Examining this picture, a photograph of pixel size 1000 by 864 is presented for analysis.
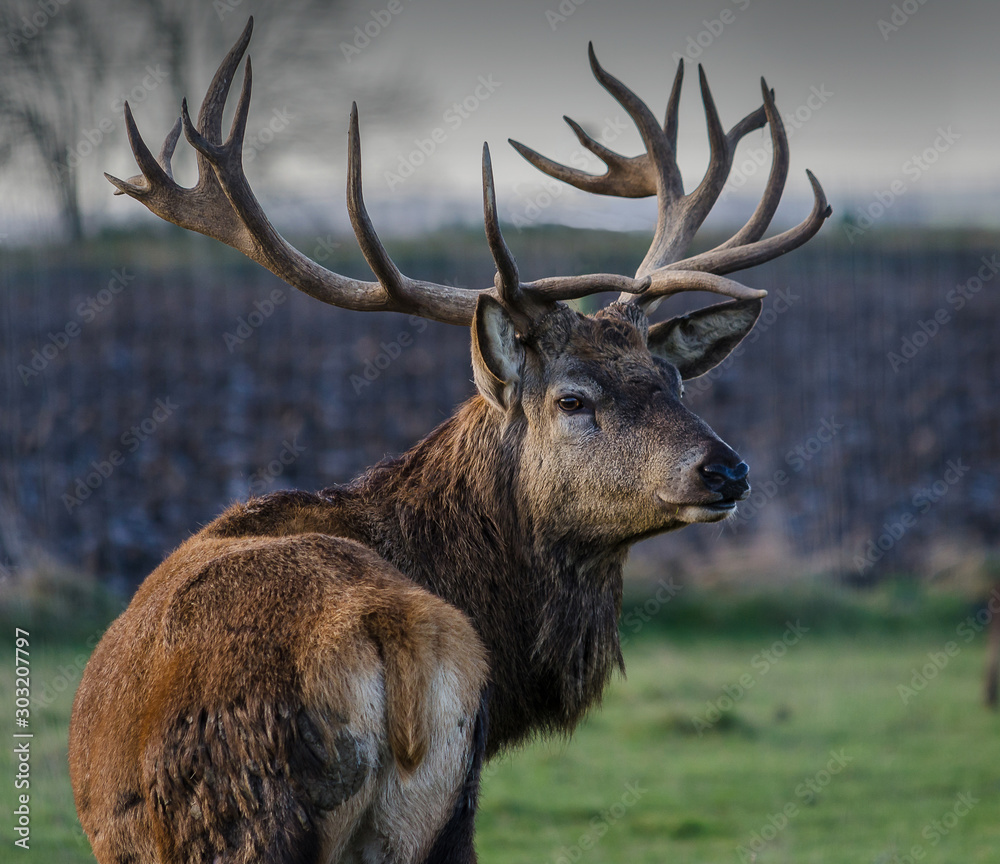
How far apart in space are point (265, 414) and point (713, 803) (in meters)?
6.64

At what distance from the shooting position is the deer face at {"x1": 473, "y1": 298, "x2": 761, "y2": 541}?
12.0ft

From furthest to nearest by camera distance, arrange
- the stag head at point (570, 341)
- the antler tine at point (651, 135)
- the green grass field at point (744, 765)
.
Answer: the green grass field at point (744, 765), the antler tine at point (651, 135), the stag head at point (570, 341)

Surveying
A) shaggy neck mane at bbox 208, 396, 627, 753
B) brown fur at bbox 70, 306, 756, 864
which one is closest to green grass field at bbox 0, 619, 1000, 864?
shaggy neck mane at bbox 208, 396, 627, 753

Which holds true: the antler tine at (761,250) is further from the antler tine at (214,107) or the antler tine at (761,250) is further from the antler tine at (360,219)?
the antler tine at (214,107)

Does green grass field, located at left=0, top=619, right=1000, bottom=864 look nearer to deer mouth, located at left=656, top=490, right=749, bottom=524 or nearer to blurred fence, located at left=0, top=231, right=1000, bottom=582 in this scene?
blurred fence, located at left=0, top=231, right=1000, bottom=582

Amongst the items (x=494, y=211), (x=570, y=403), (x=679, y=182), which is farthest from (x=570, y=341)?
(x=679, y=182)

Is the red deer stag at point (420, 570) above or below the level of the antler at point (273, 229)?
below

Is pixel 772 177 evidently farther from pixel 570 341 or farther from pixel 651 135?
pixel 570 341

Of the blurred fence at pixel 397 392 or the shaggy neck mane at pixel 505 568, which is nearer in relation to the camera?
the shaggy neck mane at pixel 505 568

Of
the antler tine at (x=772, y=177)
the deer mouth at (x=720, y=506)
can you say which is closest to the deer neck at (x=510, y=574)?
the deer mouth at (x=720, y=506)

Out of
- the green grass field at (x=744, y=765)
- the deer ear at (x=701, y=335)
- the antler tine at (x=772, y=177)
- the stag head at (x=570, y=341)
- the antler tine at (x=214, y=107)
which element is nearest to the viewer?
the stag head at (x=570, y=341)

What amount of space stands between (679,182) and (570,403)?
1.82 m

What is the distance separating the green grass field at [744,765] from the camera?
6.30 meters

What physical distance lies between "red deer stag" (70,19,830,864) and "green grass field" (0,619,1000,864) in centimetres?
167
